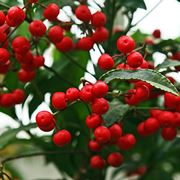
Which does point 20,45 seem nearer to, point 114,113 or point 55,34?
point 55,34

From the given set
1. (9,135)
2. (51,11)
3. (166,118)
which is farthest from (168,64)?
(9,135)

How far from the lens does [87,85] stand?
530mm

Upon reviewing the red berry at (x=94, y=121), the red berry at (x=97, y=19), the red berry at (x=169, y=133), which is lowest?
the red berry at (x=169, y=133)

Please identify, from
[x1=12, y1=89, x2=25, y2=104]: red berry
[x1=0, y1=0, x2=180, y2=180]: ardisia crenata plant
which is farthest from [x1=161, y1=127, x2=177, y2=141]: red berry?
[x1=12, y1=89, x2=25, y2=104]: red berry

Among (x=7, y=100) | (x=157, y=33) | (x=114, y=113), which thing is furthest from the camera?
(x=157, y=33)

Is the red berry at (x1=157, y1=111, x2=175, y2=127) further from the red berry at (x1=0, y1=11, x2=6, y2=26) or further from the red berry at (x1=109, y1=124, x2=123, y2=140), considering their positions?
the red berry at (x1=0, y1=11, x2=6, y2=26)

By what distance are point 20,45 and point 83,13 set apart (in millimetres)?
98

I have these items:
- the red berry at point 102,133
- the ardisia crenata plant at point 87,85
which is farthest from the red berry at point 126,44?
the red berry at point 102,133

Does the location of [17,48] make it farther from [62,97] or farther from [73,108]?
[73,108]

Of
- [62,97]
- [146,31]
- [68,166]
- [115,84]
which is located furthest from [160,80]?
[146,31]

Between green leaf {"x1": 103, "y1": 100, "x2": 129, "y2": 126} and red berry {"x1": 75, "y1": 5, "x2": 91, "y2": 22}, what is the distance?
128mm

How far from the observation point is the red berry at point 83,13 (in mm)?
618

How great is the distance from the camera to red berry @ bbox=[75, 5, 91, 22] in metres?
0.62

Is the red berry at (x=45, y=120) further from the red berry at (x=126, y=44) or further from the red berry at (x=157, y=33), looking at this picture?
the red berry at (x=157, y=33)
